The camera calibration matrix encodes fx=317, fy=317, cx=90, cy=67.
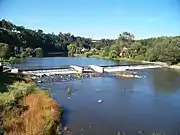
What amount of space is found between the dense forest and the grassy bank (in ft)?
21.8

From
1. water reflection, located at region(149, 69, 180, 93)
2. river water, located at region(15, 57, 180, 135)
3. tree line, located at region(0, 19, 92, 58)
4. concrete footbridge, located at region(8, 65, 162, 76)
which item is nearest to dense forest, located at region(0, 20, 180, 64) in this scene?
tree line, located at region(0, 19, 92, 58)

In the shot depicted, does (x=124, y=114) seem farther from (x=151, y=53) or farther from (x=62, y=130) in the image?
(x=151, y=53)

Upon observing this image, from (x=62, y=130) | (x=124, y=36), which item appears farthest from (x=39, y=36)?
(x=62, y=130)

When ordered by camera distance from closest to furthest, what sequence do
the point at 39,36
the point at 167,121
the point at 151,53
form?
the point at 167,121 < the point at 151,53 < the point at 39,36

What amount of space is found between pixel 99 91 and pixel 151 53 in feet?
23.8

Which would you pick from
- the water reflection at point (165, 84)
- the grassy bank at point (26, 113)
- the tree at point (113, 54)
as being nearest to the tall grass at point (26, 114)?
the grassy bank at point (26, 113)

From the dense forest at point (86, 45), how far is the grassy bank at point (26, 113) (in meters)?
6.64

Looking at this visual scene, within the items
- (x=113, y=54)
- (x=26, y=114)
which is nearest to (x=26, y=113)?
(x=26, y=114)

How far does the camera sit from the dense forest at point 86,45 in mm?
11916

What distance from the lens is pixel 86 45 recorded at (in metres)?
24.3

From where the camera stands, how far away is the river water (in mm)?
3641

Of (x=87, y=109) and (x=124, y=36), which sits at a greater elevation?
(x=124, y=36)

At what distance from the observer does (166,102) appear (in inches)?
205

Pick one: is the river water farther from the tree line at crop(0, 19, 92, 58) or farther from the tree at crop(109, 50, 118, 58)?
the tree at crop(109, 50, 118, 58)
